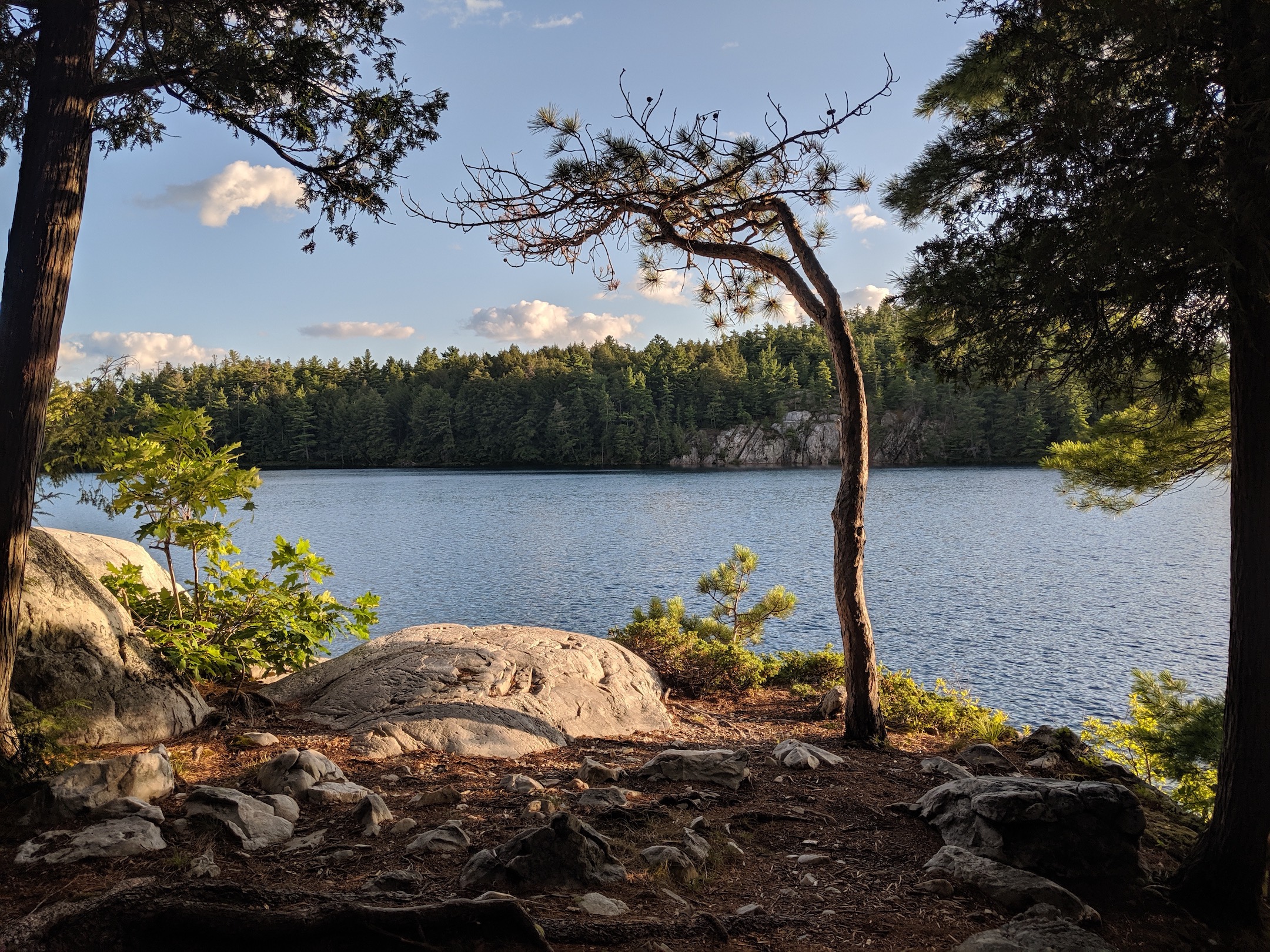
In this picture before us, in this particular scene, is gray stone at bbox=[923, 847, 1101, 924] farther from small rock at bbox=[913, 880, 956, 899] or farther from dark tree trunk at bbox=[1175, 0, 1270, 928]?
dark tree trunk at bbox=[1175, 0, 1270, 928]

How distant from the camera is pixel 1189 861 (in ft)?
14.2

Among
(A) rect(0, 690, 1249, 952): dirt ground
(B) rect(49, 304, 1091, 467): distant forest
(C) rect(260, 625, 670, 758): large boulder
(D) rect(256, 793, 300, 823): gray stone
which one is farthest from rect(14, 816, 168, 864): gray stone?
(B) rect(49, 304, 1091, 467): distant forest

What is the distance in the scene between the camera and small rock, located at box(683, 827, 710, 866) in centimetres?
400

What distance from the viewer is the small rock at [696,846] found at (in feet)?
13.1

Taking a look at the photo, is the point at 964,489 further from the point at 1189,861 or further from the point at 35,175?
the point at 35,175

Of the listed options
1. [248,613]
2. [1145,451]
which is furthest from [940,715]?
[248,613]

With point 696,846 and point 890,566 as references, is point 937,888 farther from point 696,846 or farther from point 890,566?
point 890,566

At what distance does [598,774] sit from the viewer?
546cm

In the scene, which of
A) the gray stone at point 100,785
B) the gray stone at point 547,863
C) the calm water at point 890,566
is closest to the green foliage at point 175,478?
the gray stone at point 100,785

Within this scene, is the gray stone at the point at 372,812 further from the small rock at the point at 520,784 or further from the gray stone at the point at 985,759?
the gray stone at the point at 985,759

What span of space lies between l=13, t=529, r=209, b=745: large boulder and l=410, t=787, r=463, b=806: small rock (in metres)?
2.36

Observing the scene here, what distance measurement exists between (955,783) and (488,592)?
53.7 feet

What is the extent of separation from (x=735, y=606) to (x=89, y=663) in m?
8.25

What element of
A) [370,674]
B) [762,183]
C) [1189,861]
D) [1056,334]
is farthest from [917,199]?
[370,674]
